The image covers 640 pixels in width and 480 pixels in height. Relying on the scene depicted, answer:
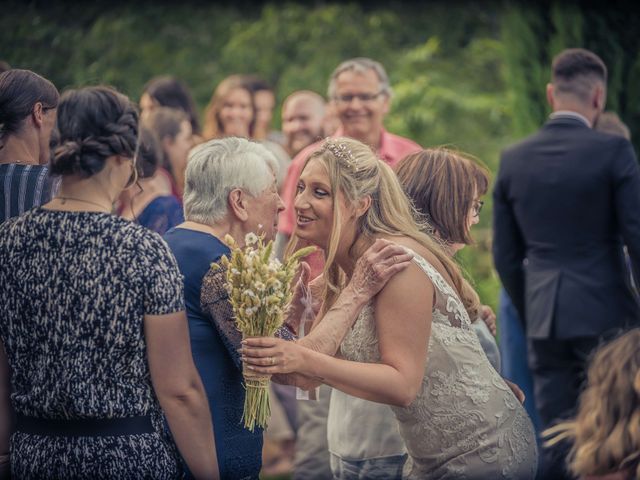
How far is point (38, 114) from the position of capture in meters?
4.03

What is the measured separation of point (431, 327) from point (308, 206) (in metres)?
0.62

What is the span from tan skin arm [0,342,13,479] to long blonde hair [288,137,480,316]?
1.15 m

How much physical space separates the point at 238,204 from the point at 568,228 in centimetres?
289

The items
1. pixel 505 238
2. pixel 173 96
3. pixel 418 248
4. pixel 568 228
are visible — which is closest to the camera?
pixel 418 248

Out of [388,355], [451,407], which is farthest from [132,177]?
[451,407]

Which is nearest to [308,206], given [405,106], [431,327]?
[431,327]

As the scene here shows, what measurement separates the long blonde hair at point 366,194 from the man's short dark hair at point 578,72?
277 centimetres

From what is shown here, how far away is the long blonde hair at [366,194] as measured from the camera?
3.82 metres

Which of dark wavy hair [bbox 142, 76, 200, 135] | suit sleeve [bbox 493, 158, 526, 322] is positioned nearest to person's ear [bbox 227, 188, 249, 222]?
suit sleeve [bbox 493, 158, 526, 322]

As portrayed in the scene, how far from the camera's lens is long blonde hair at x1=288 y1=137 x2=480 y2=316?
382cm

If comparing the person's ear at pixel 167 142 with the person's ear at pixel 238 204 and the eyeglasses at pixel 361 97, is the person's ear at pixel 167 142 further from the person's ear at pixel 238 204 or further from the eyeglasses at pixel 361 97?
the person's ear at pixel 238 204

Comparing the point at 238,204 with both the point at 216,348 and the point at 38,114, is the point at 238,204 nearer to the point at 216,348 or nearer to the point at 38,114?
the point at 216,348

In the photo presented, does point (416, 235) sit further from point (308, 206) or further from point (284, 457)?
point (284, 457)

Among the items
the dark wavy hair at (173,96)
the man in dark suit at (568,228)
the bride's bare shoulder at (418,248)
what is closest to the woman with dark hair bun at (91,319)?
the bride's bare shoulder at (418,248)
